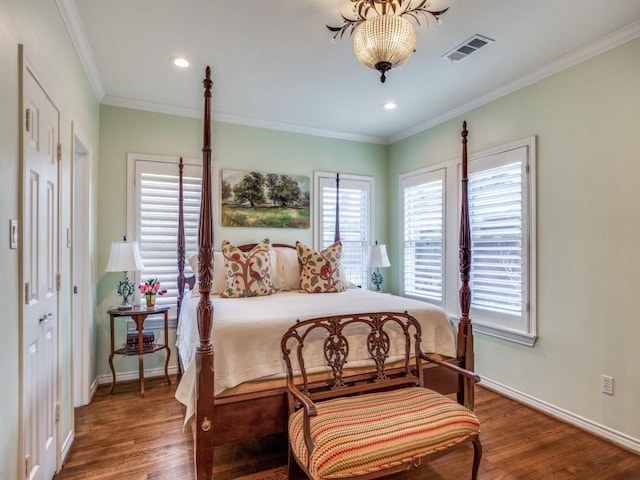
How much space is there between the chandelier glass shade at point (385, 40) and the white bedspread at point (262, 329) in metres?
1.59

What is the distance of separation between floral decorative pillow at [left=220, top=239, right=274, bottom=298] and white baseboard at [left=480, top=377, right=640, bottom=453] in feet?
7.62

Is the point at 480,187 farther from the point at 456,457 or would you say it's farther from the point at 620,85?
the point at 456,457

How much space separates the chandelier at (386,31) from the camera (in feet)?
6.38

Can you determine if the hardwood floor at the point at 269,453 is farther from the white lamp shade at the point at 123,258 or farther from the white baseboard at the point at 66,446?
the white lamp shade at the point at 123,258

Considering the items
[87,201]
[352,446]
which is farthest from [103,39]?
[352,446]

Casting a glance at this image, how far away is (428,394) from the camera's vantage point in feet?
6.86

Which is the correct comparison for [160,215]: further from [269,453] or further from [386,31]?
[386,31]

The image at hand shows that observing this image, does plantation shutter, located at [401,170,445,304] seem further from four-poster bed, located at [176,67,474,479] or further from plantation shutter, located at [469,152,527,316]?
four-poster bed, located at [176,67,474,479]

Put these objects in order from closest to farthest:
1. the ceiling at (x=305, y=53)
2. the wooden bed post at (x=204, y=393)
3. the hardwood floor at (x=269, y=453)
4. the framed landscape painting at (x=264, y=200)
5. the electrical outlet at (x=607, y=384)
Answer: the wooden bed post at (x=204, y=393)
the hardwood floor at (x=269, y=453)
the ceiling at (x=305, y=53)
the electrical outlet at (x=607, y=384)
the framed landscape painting at (x=264, y=200)

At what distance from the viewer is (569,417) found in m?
2.76

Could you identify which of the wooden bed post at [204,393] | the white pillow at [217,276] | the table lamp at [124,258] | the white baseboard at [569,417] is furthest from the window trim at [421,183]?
the table lamp at [124,258]

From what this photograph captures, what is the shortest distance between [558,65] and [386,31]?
71.3 inches

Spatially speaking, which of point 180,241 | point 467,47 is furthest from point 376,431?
point 180,241

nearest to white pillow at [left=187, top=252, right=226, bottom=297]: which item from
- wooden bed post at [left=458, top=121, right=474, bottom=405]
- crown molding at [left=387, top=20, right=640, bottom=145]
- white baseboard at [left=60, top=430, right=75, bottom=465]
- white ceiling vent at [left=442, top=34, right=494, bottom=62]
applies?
white baseboard at [left=60, top=430, right=75, bottom=465]
